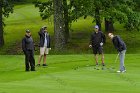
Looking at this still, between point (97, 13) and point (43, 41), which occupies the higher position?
point (97, 13)

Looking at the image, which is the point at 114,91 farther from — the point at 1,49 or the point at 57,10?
the point at 1,49

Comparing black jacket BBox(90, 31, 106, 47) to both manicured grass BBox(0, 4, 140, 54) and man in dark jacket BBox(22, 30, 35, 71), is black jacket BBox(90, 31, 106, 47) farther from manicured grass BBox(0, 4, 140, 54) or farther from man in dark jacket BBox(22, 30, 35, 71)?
manicured grass BBox(0, 4, 140, 54)

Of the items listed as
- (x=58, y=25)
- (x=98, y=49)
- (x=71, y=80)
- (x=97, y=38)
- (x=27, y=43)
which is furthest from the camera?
(x=58, y=25)

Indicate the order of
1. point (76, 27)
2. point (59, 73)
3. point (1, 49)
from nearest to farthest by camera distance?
point (59, 73), point (1, 49), point (76, 27)

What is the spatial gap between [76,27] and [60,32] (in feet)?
66.9

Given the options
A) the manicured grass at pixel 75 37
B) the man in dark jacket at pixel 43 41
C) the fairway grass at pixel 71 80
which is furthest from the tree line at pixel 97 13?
the man in dark jacket at pixel 43 41

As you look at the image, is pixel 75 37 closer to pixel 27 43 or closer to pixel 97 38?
pixel 97 38

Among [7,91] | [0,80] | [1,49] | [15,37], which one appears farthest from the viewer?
[15,37]

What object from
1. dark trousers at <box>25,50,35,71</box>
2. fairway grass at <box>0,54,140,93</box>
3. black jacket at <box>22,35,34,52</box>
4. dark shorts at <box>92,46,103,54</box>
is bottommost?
fairway grass at <box>0,54,140,93</box>

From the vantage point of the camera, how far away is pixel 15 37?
56.0m

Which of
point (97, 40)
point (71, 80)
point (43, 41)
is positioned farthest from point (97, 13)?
point (71, 80)

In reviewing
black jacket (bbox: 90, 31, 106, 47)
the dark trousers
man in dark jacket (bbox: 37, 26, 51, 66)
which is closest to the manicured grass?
man in dark jacket (bbox: 37, 26, 51, 66)

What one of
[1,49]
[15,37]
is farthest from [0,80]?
[15,37]

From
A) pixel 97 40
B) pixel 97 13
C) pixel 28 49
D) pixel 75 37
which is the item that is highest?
pixel 97 13
